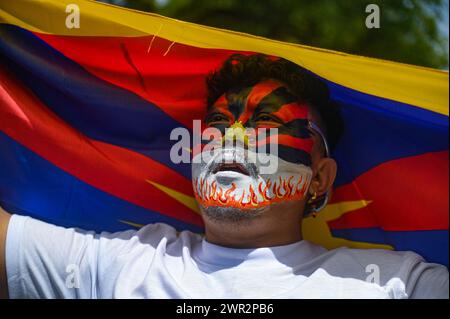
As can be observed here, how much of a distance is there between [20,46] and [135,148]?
681 millimetres

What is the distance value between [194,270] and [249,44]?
38.6 inches

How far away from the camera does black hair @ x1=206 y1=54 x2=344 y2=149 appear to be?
320 centimetres

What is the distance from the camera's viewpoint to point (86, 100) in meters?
3.32

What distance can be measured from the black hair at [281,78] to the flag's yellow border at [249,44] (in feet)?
0.27

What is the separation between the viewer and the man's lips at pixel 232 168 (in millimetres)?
3043

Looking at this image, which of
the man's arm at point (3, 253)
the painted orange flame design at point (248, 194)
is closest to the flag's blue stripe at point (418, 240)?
the painted orange flame design at point (248, 194)

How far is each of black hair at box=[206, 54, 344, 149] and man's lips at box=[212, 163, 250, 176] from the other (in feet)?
1.24

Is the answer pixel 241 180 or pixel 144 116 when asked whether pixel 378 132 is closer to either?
pixel 241 180

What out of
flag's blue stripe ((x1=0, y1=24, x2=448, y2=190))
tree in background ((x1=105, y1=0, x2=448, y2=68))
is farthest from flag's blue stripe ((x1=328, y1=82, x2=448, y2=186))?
tree in background ((x1=105, y1=0, x2=448, y2=68))

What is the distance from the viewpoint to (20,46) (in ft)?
10.4

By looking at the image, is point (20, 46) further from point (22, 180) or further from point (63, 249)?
point (63, 249)

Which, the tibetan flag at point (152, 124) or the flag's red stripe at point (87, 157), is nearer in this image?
the tibetan flag at point (152, 124)

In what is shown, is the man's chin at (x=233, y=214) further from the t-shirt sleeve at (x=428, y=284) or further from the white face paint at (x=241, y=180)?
the t-shirt sleeve at (x=428, y=284)

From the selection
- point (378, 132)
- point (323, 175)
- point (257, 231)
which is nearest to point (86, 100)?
point (257, 231)
